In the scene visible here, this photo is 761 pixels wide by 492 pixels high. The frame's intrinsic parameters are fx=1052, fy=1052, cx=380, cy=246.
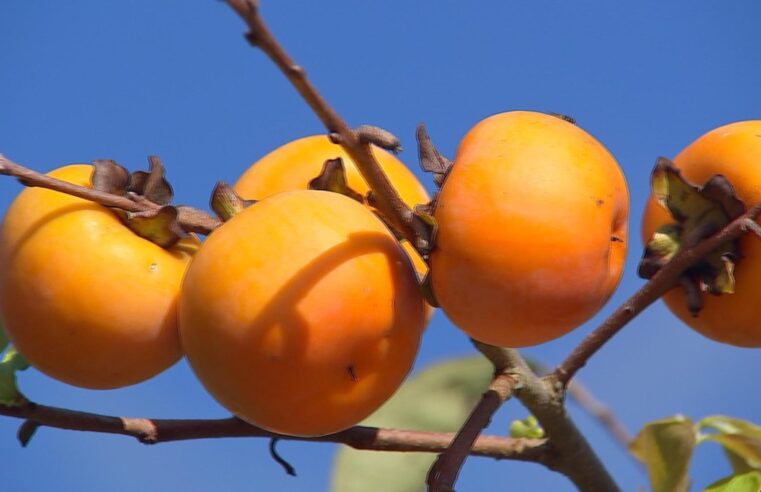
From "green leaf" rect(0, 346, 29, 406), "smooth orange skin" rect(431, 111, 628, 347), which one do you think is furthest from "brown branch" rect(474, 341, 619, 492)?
"green leaf" rect(0, 346, 29, 406)

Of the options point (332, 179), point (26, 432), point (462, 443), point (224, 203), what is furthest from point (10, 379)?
point (462, 443)

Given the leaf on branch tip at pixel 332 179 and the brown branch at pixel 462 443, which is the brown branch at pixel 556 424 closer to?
the brown branch at pixel 462 443

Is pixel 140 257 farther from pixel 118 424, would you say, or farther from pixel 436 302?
pixel 436 302

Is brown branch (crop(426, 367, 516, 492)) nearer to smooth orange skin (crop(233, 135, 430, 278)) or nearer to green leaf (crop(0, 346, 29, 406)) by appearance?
smooth orange skin (crop(233, 135, 430, 278))

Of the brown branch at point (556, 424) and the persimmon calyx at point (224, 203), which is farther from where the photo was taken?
the brown branch at point (556, 424)

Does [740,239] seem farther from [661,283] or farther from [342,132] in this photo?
[342,132]

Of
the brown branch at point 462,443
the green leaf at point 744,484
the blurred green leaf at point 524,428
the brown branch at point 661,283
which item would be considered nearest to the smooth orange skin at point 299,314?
the brown branch at point 462,443

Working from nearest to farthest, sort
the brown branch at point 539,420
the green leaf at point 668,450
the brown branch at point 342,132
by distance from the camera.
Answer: the brown branch at point 342,132
the brown branch at point 539,420
the green leaf at point 668,450
